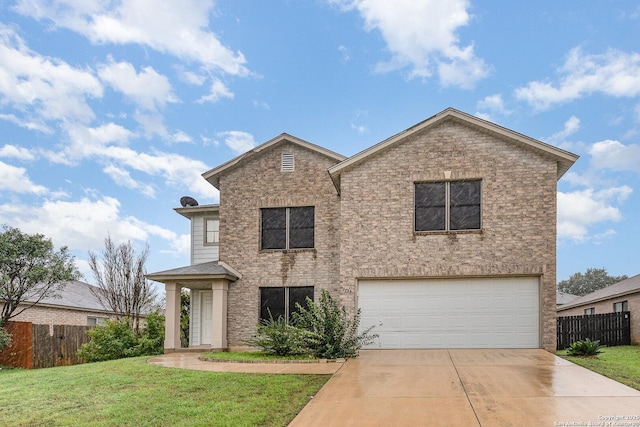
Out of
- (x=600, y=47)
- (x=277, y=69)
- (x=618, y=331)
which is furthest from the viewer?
(x=618, y=331)

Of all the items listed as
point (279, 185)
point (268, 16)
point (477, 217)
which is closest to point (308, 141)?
point (279, 185)

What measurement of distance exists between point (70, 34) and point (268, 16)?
598 cm

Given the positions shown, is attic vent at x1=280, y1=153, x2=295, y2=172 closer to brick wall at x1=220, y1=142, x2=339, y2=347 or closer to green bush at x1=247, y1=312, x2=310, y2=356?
brick wall at x1=220, y1=142, x2=339, y2=347

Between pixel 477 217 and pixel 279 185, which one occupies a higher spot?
pixel 279 185

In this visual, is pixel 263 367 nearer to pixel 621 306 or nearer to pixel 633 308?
pixel 633 308

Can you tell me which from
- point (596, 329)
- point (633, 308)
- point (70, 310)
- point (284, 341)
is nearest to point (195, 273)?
point (284, 341)

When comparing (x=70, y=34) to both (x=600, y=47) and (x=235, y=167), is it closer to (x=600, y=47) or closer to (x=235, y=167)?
(x=235, y=167)

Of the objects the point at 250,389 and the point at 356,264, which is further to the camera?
the point at 356,264

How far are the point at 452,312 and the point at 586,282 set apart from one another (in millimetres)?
62701

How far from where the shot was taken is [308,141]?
19141mm

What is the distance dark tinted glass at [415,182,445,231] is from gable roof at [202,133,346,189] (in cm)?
367

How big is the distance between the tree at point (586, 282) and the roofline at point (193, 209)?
5987cm

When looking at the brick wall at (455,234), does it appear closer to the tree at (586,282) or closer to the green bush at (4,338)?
the green bush at (4,338)

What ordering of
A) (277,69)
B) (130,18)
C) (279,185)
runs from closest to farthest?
1. (130,18)
2. (277,69)
3. (279,185)
